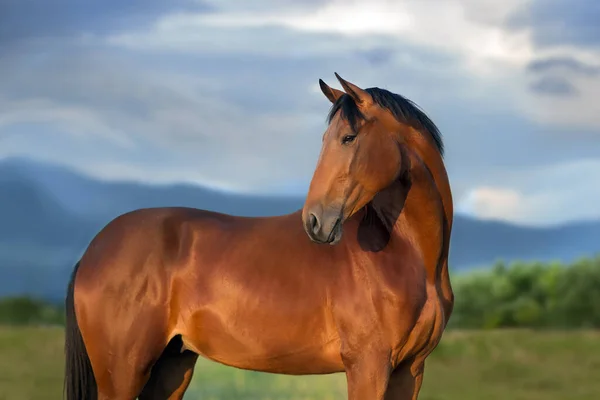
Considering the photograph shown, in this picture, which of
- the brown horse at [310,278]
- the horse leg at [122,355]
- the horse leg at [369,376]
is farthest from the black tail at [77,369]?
the horse leg at [369,376]

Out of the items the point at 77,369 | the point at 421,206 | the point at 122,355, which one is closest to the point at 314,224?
the point at 421,206

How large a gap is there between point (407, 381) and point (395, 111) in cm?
189

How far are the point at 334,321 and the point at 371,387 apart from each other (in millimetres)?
499

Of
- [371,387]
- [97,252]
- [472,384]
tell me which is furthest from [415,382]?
[472,384]

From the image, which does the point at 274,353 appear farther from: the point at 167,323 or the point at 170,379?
the point at 170,379

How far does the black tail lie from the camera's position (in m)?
5.05

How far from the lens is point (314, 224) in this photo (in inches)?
161

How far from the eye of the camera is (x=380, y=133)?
14.2 ft

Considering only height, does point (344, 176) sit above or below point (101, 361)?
above

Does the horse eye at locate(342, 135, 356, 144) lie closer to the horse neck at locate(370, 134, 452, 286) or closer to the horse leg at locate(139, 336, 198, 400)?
the horse neck at locate(370, 134, 452, 286)

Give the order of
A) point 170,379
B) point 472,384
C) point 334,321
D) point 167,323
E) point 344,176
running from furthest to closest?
1. point 472,384
2. point 170,379
3. point 167,323
4. point 334,321
5. point 344,176

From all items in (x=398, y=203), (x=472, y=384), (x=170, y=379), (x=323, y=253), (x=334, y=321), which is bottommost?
(x=472, y=384)

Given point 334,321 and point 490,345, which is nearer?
point 334,321

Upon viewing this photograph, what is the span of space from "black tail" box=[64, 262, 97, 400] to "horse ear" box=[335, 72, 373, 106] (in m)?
2.71
